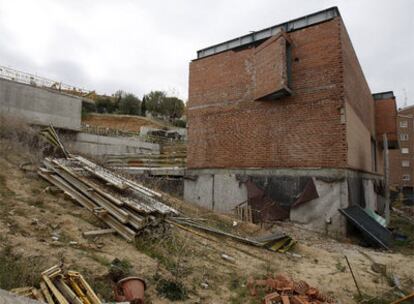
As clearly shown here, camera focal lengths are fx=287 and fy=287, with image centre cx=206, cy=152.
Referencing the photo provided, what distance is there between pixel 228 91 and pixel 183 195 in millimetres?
5479

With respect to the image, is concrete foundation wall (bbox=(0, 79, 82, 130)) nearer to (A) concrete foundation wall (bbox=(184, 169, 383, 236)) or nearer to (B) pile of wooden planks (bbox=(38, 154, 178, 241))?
(B) pile of wooden planks (bbox=(38, 154, 178, 241))

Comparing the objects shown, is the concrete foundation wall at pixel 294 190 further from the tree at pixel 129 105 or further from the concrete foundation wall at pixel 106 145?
the tree at pixel 129 105

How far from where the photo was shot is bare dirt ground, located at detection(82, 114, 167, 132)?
3941 cm

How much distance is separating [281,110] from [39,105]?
18.5 metres

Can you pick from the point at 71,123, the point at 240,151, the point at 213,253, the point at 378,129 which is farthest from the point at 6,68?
the point at 378,129

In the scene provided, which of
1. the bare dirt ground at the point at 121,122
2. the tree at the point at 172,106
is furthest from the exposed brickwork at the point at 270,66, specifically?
the tree at the point at 172,106

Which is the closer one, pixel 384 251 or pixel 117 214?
pixel 117 214

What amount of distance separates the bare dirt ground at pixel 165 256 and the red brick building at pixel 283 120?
9.71 ft

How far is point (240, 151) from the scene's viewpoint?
12617mm

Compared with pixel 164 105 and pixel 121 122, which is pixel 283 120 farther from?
pixel 164 105

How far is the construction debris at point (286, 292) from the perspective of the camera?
4.73 meters

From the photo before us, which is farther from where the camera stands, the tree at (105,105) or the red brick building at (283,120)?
the tree at (105,105)

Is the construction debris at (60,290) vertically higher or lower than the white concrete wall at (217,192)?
lower

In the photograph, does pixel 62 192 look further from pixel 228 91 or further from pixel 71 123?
pixel 71 123
